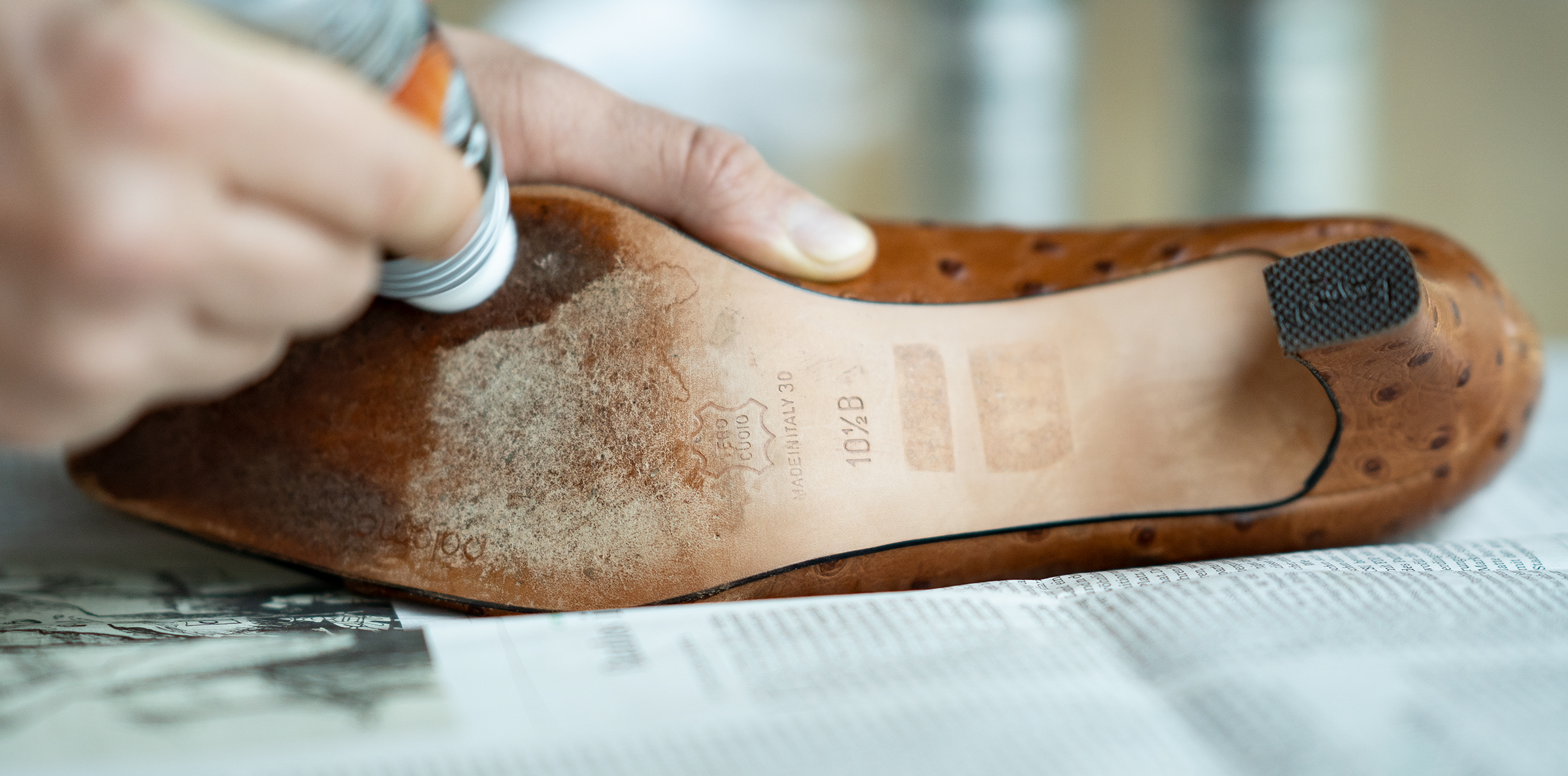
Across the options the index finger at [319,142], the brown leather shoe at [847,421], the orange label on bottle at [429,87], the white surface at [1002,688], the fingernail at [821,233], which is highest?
the orange label on bottle at [429,87]

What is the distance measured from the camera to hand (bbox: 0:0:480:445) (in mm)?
259

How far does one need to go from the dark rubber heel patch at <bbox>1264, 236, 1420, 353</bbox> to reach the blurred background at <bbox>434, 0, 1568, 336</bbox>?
936mm

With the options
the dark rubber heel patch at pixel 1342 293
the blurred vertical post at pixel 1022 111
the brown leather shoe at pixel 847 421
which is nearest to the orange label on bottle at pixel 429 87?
the brown leather shoe at pixel 847 421

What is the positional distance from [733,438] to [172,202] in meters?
0.27

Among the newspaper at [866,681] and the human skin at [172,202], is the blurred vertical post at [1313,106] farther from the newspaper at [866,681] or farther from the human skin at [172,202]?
the human skin at [172,202]

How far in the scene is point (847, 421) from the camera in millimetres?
Result: 500

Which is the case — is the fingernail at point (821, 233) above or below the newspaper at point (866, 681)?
above

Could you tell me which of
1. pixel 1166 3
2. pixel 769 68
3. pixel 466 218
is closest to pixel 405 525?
pixel 466 218

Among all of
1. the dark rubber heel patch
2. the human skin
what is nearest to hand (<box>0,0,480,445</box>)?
the human skin

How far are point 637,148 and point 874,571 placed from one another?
10.4 inches

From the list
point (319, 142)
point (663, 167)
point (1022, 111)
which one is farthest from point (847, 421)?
point (1022, 111)

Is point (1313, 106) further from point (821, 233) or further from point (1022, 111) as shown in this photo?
point (821, 233)

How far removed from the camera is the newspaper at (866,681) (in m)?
0.36

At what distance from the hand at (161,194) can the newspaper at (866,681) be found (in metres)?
0.12
